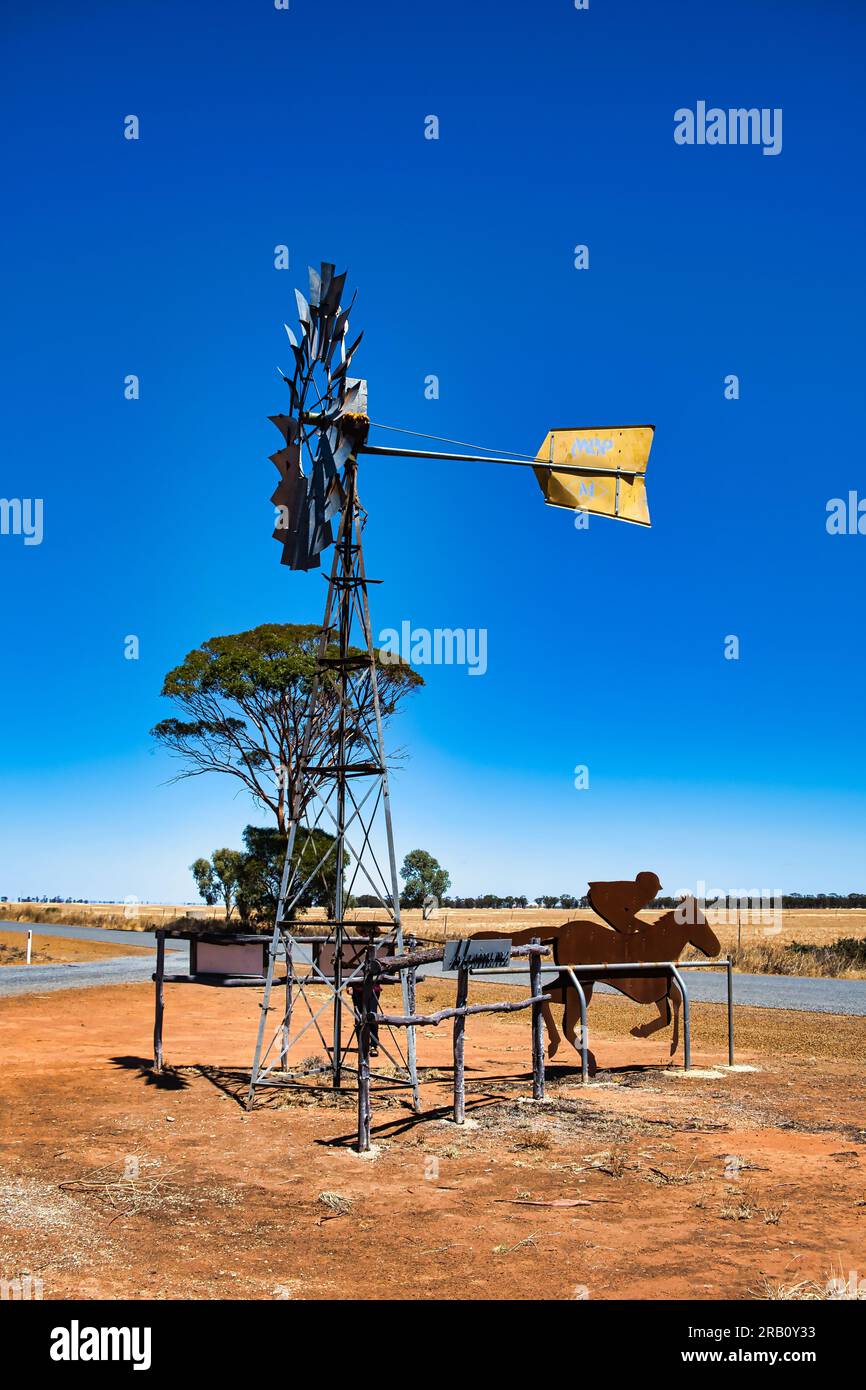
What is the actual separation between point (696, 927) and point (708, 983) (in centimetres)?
1479

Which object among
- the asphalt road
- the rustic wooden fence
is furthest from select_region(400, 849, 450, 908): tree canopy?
the rustic wooden fence

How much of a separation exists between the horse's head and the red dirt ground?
4.74ft

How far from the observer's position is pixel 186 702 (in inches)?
1476

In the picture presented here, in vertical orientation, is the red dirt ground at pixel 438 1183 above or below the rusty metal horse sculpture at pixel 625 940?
below

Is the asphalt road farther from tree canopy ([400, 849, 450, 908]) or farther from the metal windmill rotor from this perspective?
tree canopy ([400, 849, 450, 908])

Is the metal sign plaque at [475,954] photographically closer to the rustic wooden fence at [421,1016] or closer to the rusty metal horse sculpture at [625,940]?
the rustic wooden fence at [421,1016]

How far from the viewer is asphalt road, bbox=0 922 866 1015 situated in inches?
853

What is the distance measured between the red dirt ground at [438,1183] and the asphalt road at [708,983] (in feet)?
28.2

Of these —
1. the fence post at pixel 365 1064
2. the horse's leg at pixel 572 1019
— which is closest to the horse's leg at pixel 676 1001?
the horse's leg at pixel 572 1019

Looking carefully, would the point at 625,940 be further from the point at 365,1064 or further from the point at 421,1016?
the point at 365,1064

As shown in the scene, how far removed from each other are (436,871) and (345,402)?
83.5 metres

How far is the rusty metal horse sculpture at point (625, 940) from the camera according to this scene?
39.6 ft

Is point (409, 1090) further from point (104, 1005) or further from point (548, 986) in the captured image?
point (104, 1005)

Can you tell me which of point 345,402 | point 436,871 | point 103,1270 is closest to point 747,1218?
point 103,1270
